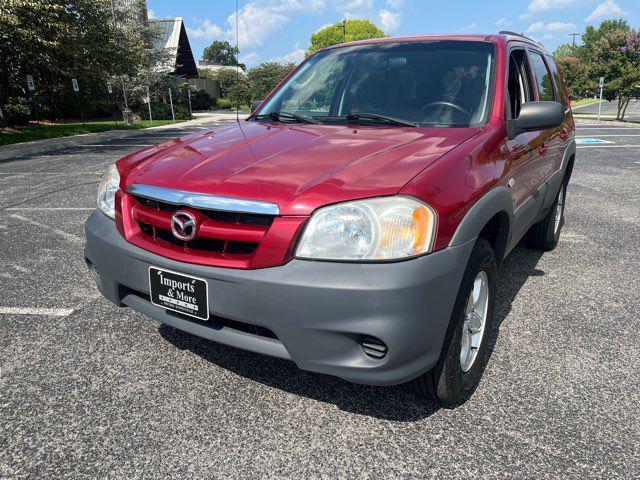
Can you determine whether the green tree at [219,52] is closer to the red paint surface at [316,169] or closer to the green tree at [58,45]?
the green tree at [58,45]

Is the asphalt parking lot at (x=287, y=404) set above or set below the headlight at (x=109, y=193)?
below

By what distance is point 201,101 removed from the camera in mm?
43656

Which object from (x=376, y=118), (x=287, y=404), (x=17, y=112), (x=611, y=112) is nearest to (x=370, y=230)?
(x=287, y=404)

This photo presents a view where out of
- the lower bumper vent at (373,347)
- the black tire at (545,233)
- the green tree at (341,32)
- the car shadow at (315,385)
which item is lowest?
the car shadow at (315,385)

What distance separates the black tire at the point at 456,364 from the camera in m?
2.02

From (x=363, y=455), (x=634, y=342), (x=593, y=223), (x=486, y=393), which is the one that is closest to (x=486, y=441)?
(x=486, y=393)

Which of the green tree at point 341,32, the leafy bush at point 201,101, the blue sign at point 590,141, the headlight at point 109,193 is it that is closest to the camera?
the headlight at point 109,193

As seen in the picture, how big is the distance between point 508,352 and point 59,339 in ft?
8.45

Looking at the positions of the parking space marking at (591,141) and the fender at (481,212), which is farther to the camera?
the parking space marking at (591,141)

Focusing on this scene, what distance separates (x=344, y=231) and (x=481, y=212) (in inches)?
26.7

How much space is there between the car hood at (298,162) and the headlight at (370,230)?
0.05 metres

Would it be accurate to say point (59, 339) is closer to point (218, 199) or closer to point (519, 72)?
point (218, 199)

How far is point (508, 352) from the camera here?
277 centimetres

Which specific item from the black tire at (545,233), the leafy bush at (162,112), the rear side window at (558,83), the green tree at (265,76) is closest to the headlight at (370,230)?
the black tire at (545,233)
